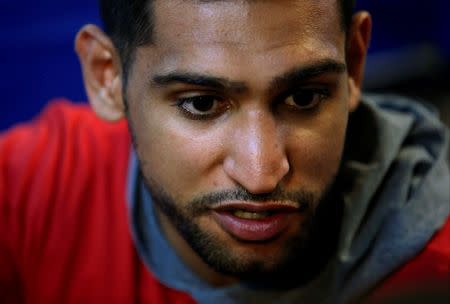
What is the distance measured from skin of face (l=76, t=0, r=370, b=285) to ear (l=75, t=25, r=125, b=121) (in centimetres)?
7

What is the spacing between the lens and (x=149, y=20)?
88 centimetres

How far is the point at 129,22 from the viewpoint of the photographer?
933mm

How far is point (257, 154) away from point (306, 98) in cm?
12

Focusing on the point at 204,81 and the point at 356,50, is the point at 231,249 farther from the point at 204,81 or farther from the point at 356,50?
the point at 356,50

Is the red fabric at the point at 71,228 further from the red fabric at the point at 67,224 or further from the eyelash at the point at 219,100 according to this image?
the eyelash at the point at 219,100

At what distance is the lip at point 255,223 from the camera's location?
0.88 meters

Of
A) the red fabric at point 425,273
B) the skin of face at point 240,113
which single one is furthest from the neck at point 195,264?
the red fabric at point 425,273

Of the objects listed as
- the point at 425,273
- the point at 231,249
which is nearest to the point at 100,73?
the point at 231,249

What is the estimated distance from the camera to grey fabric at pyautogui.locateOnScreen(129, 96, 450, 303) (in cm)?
99

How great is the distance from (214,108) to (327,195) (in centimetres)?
21

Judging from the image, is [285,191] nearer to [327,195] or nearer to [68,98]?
A: [327,195]

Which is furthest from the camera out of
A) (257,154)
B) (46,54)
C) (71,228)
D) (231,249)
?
(46,54)

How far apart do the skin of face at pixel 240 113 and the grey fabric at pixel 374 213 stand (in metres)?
0.11

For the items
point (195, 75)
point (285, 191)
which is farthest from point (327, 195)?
point (195, 75)
